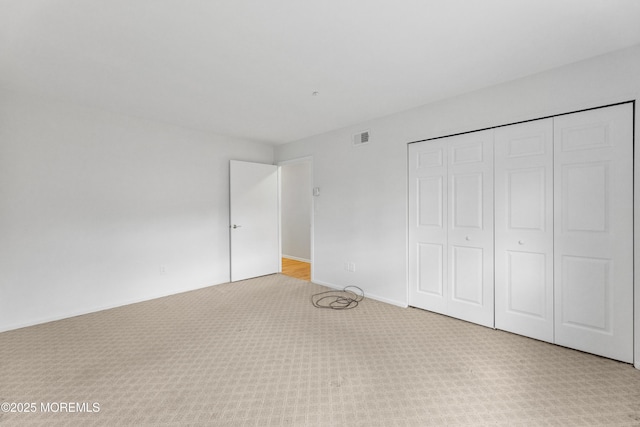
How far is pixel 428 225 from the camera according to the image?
329 centimetres

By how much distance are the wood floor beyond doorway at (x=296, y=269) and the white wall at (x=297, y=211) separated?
0.26m

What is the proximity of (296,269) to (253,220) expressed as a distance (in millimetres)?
1481

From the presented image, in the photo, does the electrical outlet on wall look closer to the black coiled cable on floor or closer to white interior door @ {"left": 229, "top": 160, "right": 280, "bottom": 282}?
the black coiled cable on floor

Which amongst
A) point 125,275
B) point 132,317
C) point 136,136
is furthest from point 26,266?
point 136,136

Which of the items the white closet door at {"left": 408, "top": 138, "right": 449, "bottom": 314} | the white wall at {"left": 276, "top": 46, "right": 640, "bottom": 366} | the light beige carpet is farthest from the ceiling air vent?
the light beige carpet

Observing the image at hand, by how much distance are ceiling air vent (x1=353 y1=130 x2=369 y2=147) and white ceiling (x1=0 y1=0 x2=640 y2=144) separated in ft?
2.32

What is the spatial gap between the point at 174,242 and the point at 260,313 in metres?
1.78

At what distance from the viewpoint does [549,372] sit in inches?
81.9

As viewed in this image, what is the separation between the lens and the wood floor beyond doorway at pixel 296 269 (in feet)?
17.0

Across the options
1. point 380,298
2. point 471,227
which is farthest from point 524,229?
point 380,298

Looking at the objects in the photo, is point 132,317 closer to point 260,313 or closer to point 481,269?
point 260,313

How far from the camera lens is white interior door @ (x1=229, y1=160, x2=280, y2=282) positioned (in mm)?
4676

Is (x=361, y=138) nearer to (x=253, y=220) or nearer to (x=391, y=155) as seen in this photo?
(x=391, y=155)

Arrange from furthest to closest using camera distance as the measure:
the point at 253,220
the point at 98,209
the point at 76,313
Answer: the point at 253,220, the point at 98,209, the point at 76,313
